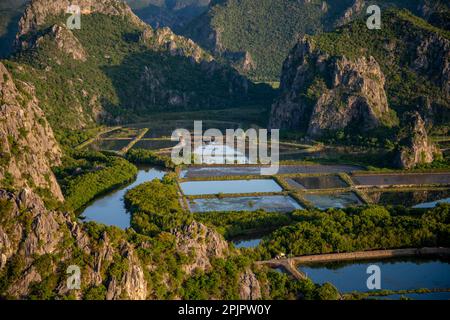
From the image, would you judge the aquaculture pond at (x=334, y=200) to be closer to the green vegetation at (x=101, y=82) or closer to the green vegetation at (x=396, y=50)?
Result: the green vegetation at (x=101, y=82)

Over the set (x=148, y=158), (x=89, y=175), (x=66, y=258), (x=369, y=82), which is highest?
(x=369, y=82)

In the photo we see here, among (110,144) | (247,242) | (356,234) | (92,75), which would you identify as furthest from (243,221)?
(92,75)

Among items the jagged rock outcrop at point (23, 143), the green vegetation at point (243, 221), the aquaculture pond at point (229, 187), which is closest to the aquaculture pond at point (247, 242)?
the green vegetation at point (243, 221)

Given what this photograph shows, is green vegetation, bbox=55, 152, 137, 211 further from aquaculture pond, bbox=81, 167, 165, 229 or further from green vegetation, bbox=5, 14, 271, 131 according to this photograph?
green vegetation, bbox=5, 14, 271, 131

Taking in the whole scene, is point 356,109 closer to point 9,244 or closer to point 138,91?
point 138,91

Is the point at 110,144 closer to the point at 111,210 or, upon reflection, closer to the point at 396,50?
the point at 111,210
